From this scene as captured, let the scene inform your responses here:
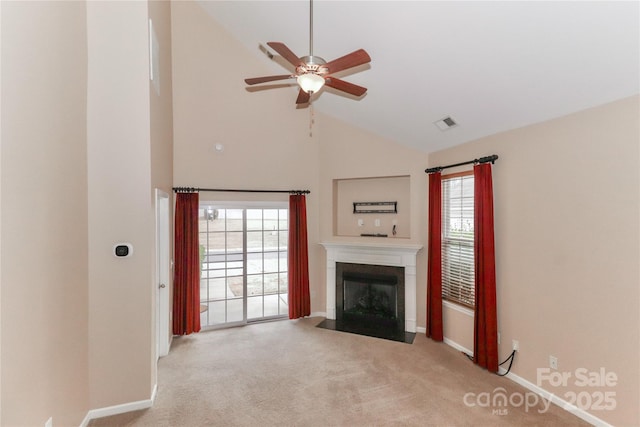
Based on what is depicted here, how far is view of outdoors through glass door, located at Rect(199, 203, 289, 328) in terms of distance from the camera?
4.92 m

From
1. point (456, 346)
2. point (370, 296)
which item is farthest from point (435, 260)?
point (370, 296)

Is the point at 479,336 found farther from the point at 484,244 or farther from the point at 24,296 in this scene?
the point at 24,296

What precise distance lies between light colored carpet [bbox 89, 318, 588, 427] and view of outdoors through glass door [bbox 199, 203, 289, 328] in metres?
0.64

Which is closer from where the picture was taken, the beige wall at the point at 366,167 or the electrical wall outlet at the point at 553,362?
the electrical wall outlet at the point at 553,362

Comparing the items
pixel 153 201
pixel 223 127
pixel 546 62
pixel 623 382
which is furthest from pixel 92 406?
pixel 546 62

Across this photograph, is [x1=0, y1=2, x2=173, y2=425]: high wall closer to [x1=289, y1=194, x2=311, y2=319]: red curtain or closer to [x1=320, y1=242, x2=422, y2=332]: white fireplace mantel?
[x1=289, y1=194, x2=311, y2=319]: red curtain

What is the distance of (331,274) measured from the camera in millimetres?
5285

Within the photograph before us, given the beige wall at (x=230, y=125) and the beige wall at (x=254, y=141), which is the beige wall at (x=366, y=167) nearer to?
the beige wall at (x=254, y=141)

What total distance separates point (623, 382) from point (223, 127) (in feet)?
17.8

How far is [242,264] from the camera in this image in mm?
5098

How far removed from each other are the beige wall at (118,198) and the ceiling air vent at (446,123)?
10.7 ft

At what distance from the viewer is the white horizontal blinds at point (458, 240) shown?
400 centimetres

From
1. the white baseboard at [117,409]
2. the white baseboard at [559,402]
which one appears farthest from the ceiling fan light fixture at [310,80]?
the white baseboard at [559,402]

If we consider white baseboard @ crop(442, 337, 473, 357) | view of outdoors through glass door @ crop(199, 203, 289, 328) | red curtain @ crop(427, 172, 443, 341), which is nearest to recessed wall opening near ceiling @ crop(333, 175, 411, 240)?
red curtain @ crop(427, 172, 443, 341)
